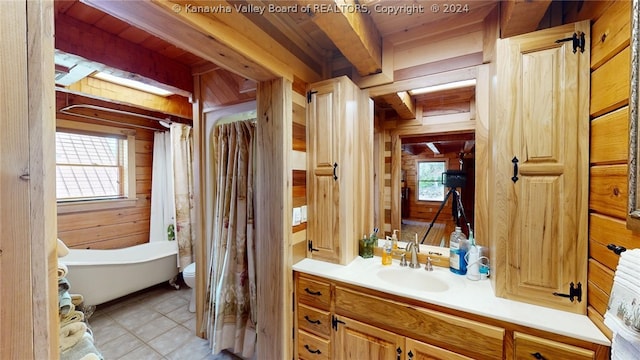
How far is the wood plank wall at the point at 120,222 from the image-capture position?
2748 millimetres

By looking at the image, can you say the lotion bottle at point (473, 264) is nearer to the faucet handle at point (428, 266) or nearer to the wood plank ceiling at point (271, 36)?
the faucet handle at point (428, 266)

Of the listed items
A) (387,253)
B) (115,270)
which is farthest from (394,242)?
(115,270)

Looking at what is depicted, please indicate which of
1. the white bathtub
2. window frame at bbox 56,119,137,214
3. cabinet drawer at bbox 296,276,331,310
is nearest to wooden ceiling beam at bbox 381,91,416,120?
cabinet drawer at bbox 296,276,331,310

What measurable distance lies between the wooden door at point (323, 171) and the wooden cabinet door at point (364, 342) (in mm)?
389

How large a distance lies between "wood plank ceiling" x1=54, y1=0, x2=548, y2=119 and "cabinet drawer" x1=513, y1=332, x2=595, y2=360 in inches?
54.7

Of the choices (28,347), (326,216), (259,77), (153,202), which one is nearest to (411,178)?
(326,216)

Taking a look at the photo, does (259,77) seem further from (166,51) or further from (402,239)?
(402,239)

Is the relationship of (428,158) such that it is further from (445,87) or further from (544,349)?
(544,349)

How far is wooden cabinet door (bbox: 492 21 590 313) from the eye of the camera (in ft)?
3.28

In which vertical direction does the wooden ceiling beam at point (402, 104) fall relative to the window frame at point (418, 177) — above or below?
above

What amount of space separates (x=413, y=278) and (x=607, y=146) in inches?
42.7

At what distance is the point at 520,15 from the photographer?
3.56 feet

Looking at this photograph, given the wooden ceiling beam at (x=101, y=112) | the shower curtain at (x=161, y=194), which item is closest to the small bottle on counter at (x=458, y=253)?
the wooden ceiling beam at (x=101, y=112)

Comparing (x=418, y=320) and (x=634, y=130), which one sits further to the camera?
(x=418, y=320)
